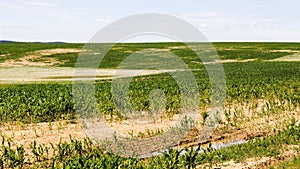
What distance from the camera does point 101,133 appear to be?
63.3ft

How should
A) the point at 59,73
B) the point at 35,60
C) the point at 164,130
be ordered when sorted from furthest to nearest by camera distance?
the point at 35,60 < the point at 59,73 < the point at 164,130

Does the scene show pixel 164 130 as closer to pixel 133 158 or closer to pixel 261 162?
pixel 261 162

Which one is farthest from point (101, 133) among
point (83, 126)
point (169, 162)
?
point (169, 162)

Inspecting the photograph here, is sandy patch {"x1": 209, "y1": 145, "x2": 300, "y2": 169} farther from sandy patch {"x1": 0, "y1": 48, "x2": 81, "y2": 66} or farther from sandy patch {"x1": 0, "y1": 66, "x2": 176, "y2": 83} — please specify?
sandy patch {"x1": 0, "y1": 48, "x2": 81, "y2": 66}

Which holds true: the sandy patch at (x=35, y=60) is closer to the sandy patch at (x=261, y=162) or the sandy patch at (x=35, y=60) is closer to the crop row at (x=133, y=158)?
the crop row at (x=133, y=158)

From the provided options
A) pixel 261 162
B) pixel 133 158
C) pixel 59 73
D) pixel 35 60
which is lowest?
pixel 261 162

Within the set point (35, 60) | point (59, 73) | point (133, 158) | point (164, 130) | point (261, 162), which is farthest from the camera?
point (35, 60)

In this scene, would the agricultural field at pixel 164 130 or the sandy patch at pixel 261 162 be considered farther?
the agricultural field at pixel 164 130

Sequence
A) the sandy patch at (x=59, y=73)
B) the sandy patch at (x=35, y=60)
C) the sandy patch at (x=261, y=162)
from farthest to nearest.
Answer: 1. the sandy patch at (x=35, y=60)
2. the sandy patch at (x=59, y=73)
3. the sandy patch at (x=261, y=162)

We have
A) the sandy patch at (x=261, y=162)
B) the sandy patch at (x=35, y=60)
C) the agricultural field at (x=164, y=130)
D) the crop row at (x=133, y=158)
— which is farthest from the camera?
the sandy patch at (x=35, y=60)

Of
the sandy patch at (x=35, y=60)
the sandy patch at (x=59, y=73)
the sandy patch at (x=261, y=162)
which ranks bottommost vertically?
the sandy patch at (x=261, y=162)

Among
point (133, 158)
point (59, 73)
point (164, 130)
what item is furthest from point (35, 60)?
point (133, 158)

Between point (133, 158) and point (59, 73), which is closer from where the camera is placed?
point (133, 158)

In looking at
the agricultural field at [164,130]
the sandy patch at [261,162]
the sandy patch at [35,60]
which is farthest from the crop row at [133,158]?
the sandy patch at [35,60]
